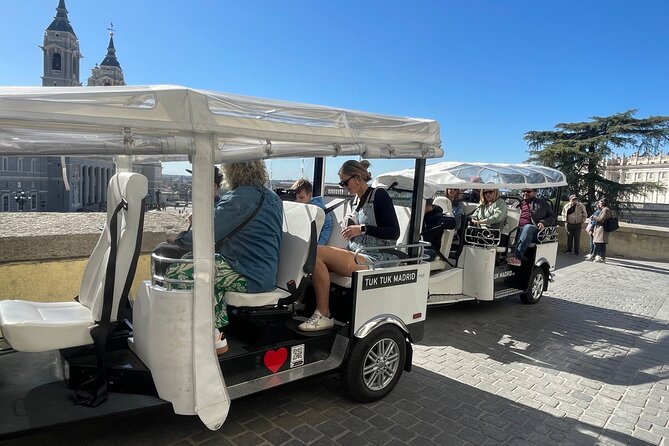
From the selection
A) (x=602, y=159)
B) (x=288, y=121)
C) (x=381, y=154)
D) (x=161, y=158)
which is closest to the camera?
(x=288, y=121)

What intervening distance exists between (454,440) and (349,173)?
2.53 meters

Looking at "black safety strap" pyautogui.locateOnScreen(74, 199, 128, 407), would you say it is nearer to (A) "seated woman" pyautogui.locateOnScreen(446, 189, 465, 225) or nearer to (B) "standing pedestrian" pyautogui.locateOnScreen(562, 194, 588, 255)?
(A) "seated woman" pyautogui.locateOnScreen(446, 189, 465, 225)

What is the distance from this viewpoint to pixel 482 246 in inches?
277

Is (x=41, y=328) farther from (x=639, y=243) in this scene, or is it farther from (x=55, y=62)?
(x=55, y=62)

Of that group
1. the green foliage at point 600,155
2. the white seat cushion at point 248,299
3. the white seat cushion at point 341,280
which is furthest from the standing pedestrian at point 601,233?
the green foliage at point 600,155

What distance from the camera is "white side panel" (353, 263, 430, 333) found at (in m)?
3.77

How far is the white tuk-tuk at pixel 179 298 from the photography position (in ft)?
8.16

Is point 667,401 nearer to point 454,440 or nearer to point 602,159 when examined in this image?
point 454,440

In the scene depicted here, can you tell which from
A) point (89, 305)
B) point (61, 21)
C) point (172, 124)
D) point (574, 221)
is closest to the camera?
point (172, 124)

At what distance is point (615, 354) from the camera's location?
5.79m

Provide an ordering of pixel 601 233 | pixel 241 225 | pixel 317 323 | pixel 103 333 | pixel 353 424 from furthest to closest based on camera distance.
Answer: pixel 601 233
pixel 317 323
pixel 353 424
pixel 241 225
pixel 103 333

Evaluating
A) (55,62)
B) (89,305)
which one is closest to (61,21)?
(55,62)

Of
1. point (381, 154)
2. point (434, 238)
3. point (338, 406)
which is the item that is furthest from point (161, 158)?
point (434, 238)

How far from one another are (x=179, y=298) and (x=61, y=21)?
484 ft
